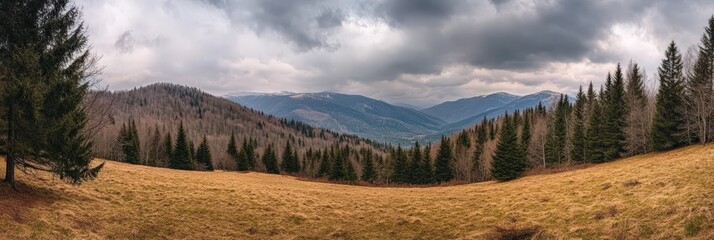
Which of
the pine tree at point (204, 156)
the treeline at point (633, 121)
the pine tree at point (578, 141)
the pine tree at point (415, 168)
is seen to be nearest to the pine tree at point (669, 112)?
the treeline at point (633, 121)

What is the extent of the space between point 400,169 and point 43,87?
79.4 meters

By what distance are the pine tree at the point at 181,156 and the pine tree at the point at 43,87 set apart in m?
65.4

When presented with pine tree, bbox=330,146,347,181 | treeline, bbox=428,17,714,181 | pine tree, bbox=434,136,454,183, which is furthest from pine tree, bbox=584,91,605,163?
pine tree, bbox=330,146,347,181

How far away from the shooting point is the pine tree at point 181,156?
268ft

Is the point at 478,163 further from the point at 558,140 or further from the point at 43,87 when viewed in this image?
the point at 43,87

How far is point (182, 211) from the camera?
76.5 feet

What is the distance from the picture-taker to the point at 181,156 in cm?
8181

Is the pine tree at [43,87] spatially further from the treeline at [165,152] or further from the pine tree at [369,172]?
the pine tree at [369,172]

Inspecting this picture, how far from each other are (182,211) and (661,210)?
2585 centimetres

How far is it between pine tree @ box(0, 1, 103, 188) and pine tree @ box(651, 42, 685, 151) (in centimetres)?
6381

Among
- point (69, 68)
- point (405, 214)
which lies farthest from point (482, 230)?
point (69, 68)

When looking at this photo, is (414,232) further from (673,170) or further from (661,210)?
(673,170)

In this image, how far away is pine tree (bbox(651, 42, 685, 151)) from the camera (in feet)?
162

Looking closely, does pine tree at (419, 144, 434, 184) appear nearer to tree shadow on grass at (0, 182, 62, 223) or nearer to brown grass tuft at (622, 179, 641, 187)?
→ brown grass tuft at (622, 179, 641, 187)
